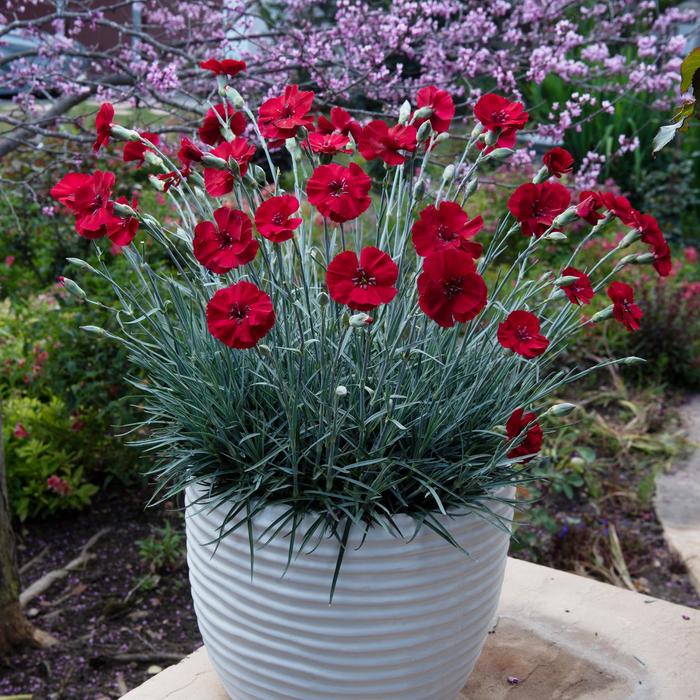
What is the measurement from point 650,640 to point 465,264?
1.14 meters

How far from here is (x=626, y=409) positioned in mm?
3559

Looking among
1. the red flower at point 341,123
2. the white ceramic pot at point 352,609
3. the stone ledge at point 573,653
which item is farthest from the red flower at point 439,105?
the stone ledge at point 573,653

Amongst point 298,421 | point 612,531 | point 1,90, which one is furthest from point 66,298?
point 612,531

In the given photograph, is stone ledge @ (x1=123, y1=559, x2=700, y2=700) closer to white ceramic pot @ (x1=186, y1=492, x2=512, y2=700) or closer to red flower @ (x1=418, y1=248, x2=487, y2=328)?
white ceramic pot @ (x1=186, y1=492, x2=512, y2=700)

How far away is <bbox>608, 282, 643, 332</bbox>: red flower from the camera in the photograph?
119cm

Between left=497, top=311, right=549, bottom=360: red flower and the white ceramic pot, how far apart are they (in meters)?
0.29

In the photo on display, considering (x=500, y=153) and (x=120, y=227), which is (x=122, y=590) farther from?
(x=500, y=153)

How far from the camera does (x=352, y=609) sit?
116cm

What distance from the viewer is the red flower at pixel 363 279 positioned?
968 millimetres

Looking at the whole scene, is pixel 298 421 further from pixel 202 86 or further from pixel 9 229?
pixel 9 229

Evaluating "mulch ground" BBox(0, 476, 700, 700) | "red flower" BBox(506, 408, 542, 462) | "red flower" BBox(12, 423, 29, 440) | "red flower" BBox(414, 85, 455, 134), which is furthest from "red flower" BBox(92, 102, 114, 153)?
"red flower" BBox(12, 423, 29, 440)

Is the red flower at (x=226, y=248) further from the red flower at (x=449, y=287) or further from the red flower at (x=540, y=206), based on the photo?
the red flower at (x=540, y=206)

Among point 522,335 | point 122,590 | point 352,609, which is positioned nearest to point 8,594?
point 122,590

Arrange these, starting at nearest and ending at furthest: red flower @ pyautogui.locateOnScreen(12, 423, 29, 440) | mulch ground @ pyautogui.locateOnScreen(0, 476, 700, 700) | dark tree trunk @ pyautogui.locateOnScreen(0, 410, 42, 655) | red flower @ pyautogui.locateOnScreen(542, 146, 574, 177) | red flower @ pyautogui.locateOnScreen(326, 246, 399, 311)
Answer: red flower @ pyautogui.locateOnScreen(326, 246, 399, 311) → red flower @ pyautogui.locateOnScreen(542, 146, 574, 177) → dark tree trunk @ pyautogui.locateOnScreen(0, 410, 42, 655) → mulch ground @ pyautogui.locateOnScreen(0, 476, 700, 700) → red flower @ pyautogui.locateOnScreen(12, 423, 29, 440)
